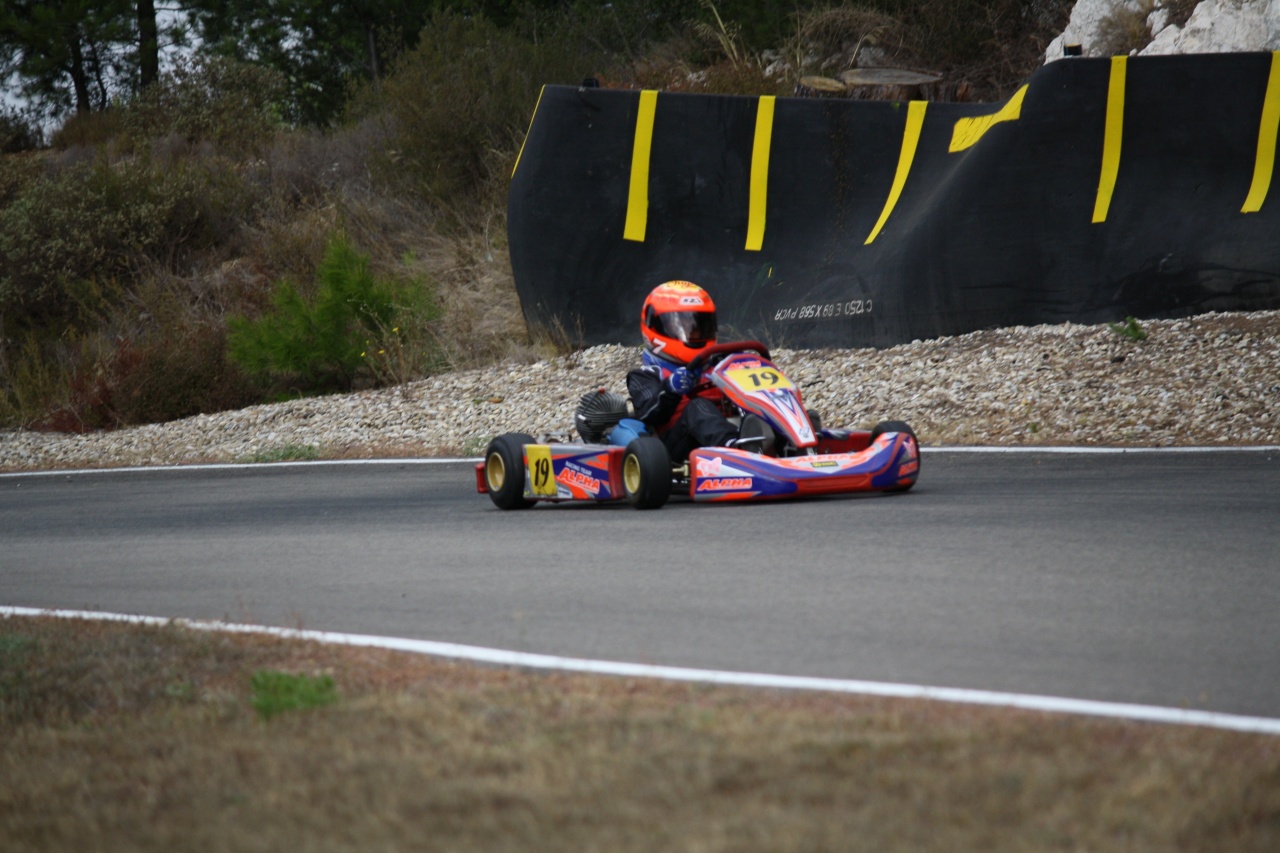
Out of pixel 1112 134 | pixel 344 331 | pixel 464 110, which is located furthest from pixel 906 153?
pixel 464 110

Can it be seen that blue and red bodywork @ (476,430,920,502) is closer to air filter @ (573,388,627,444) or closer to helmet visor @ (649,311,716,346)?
air filter @ (573,388,627,444)

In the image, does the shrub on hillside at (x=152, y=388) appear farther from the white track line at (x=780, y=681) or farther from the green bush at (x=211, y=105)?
the white track line at (x=780, y=681)

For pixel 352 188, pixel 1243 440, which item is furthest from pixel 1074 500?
pixel 352 188

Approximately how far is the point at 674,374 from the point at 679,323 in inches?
13.6

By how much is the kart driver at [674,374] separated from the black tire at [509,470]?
0.81m

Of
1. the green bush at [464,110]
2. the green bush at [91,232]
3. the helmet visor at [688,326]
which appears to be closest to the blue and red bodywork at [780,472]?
the helmet visor at [688,326]

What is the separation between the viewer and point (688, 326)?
31.3 feet

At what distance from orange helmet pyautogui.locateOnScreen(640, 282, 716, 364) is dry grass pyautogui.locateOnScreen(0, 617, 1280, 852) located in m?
5.14

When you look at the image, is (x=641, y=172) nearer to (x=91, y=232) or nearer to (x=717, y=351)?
(x=717, y=351)

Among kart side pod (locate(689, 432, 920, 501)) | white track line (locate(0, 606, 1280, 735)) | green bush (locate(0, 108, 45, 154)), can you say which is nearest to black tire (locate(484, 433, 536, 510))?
kart side pod (locate(689, 432, 920, 501))

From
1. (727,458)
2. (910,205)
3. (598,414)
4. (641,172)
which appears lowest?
(727,458)

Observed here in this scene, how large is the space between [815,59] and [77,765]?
19923 millimetres

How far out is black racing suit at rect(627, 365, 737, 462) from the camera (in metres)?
9.28

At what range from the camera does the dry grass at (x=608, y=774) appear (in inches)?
120
